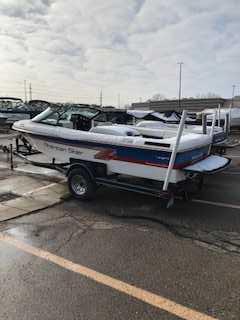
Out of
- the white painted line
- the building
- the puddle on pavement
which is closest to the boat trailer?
the white painted line

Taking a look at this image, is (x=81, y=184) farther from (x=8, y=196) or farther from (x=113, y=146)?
(x=8, y=196)

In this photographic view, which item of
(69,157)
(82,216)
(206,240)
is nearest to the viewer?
(206,240)

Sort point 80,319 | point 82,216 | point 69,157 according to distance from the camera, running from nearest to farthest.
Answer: point 80,319 < point 82,216 < point 69,157

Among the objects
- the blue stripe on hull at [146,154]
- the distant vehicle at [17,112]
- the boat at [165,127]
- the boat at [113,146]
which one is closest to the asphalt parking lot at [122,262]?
the boat at [113,146]

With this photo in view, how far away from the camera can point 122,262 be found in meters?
3.77

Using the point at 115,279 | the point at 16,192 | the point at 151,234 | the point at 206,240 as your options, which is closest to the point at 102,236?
the point at 151,234

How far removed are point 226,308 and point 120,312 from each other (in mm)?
991

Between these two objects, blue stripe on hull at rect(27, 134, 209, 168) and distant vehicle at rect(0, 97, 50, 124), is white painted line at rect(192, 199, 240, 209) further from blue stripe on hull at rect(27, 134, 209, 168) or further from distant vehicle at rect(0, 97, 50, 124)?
distant vehicle at rect(0, 97, 50, 124)

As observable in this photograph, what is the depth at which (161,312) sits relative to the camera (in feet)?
9.37

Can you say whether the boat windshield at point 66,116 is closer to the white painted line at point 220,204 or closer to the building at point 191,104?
the white painted line at point 220,204

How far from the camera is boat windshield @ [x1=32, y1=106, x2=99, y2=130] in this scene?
684 centimetres

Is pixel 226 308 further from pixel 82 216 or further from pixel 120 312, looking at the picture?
pixel 82 216

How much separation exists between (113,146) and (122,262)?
2.43 metres

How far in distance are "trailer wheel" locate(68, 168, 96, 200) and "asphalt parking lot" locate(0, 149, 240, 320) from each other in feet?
0.95
